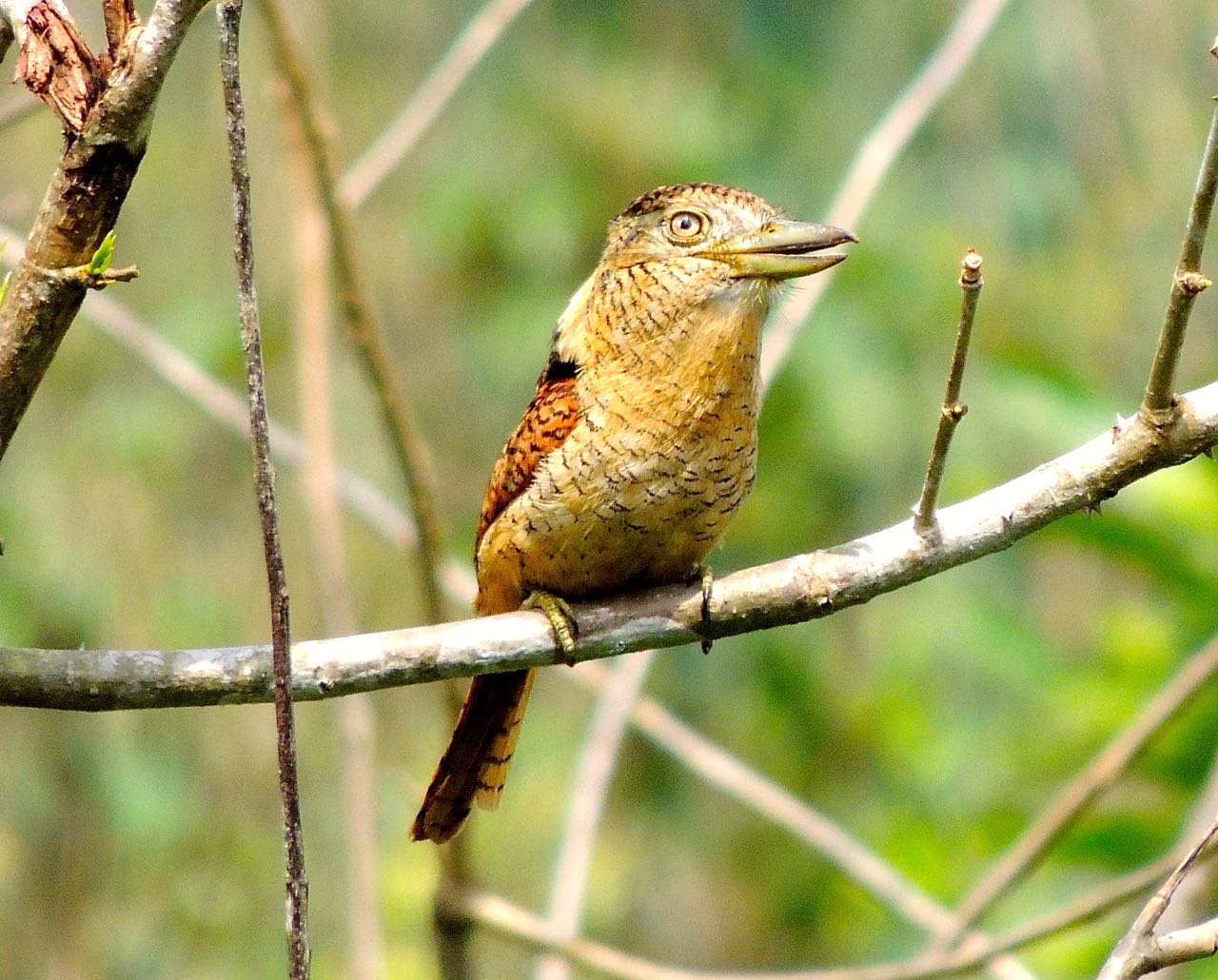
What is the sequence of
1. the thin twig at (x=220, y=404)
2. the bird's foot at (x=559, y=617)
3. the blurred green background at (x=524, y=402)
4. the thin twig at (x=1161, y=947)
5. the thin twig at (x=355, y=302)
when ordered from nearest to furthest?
1. the thin twig at (x=1161, y=947)
2. the bird's foot at (x=559, y=617)
3. the thin twig at (x=355, y=302)
4. the thin twig at (x=220, y=404)
5. the blurred green background at (x=524, y=402)

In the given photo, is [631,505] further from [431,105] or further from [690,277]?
[431,105]

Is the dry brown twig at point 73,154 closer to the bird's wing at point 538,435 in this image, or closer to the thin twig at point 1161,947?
the bird's wing at point 538,435

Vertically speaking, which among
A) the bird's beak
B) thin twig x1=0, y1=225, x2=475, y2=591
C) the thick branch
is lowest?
the thick branch

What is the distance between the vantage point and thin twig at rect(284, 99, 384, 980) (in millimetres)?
3635

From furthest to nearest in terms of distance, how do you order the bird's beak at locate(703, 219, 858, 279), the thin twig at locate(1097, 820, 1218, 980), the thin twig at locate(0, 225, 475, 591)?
the thin twig at locate(0, 225, 475, 591) < the bird's beak at locate(703, 219, 858, 279) < the thin twig at locate(1097, 820, 1218, 980)

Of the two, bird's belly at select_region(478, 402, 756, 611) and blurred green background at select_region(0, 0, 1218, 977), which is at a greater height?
blurred green background at select_region(0, 0, 1218, 977)

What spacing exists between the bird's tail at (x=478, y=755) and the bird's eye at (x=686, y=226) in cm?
91

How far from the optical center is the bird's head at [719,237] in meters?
2.68

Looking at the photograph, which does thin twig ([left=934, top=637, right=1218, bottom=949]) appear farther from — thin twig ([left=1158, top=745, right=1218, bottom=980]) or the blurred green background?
the blurred green background

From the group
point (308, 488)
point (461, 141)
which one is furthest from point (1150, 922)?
point (461, 141)

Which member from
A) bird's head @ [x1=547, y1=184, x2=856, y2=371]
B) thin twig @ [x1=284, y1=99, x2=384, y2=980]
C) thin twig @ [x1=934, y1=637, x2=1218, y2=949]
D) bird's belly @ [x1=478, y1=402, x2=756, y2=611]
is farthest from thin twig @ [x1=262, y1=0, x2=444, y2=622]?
thin twig @ [x1=934, y1=637, x2=1218, y2=949]

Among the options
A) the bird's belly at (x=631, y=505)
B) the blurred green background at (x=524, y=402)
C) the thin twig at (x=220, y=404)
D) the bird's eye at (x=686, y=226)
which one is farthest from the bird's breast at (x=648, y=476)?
the blurred green background at (x=524, y=402)

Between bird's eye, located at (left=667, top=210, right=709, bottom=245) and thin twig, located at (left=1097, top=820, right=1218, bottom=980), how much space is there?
1.49 metres

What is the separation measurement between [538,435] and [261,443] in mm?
1227
